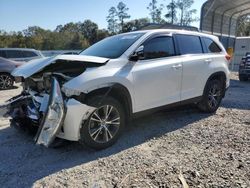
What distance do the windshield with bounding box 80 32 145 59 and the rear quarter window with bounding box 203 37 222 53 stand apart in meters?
1.97

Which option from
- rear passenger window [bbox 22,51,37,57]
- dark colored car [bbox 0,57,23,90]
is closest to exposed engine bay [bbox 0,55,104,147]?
dark colored car [bbox 0,57,23,90]

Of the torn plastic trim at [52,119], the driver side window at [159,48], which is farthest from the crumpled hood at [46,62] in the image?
the driver side window at [159,48]

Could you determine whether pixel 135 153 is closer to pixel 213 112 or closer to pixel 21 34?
pixel 213 112

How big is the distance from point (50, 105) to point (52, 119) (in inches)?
8.0

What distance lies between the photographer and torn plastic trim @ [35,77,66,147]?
4266mm

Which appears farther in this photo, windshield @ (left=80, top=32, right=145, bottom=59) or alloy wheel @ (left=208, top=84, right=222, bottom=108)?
alloy wheel @ (left=208, top=84, right=222, bottom=108)

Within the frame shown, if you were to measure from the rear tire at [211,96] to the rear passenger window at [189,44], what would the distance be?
0.82 m

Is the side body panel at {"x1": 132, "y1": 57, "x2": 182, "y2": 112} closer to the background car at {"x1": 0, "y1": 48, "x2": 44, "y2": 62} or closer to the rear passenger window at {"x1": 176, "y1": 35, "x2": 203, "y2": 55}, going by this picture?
the rear passenger window at {"x1": 176, "y1": 35, "x2": 203, "y2": 55}

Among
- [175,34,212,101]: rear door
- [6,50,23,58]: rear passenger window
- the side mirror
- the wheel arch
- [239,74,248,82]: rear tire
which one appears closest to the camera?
the side mirror

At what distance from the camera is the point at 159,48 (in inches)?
224

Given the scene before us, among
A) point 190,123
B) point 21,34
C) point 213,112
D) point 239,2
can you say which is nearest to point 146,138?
point 190,123

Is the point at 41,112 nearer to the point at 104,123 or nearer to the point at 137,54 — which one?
the point at 104,123

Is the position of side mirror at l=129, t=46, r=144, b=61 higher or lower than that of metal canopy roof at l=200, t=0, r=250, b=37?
lower

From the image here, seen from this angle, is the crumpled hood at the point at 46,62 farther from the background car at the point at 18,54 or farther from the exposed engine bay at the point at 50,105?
the background car at the point at 18,54
